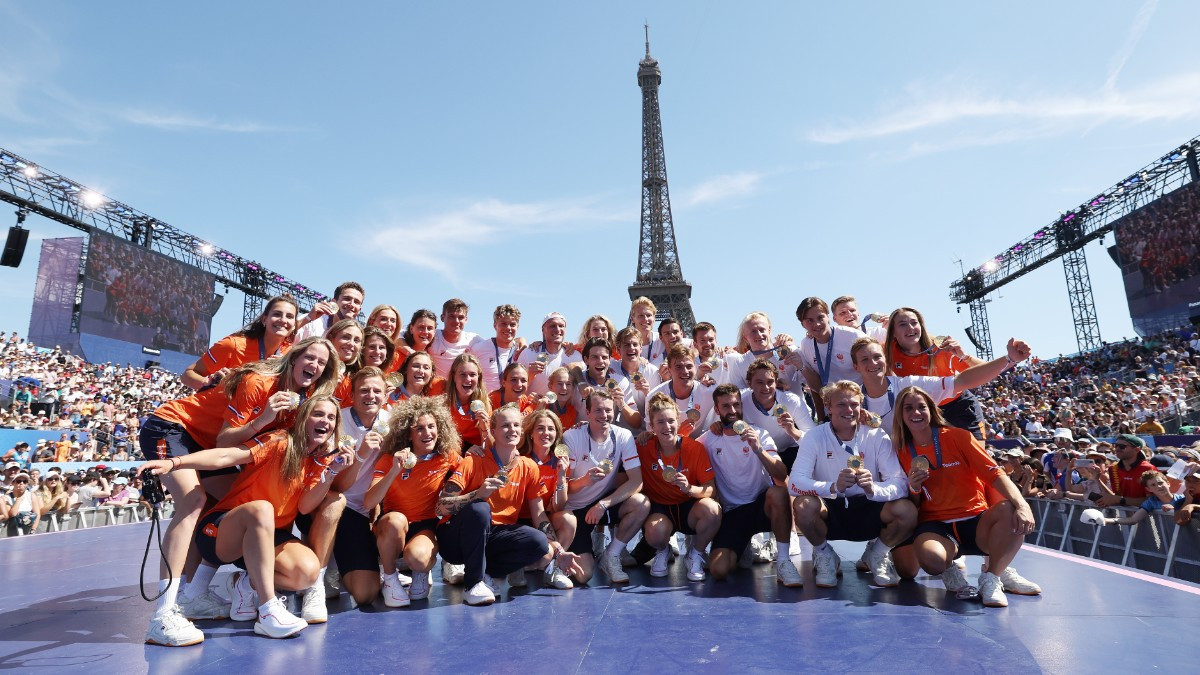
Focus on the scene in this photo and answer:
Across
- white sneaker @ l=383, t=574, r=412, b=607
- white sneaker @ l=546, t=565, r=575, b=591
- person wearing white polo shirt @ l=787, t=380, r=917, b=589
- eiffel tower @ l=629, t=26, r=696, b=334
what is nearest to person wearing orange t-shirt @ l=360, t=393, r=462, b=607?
white sneaker @ l=383, t=574, r=412, b=607

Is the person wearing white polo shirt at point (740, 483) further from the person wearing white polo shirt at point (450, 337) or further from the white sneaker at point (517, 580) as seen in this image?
the person wearing white polo shirt at point (450, 337)

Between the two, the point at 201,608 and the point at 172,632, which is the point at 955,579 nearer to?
the point at 172,632

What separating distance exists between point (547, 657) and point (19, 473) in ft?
41.3

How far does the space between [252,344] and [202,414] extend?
2.66ft

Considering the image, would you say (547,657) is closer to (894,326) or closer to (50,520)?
(894,326)

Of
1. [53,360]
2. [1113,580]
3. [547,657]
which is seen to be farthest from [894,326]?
[53,360]

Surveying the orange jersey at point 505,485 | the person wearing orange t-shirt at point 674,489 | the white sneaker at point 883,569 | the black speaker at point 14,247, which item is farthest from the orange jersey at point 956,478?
the black speaker at point 14,247

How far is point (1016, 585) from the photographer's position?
4418 millimetres

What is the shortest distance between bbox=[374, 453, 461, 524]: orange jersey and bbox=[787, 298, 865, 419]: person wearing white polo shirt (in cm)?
339

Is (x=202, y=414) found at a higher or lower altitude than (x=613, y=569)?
higher

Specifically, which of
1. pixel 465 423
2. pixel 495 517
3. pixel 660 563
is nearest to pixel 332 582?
pixel 495 517

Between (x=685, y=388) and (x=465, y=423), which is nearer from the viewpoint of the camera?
(x=465, y=423)

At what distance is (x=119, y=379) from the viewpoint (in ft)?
91.7

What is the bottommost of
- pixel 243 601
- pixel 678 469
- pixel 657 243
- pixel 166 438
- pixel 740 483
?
pixel 243 601
